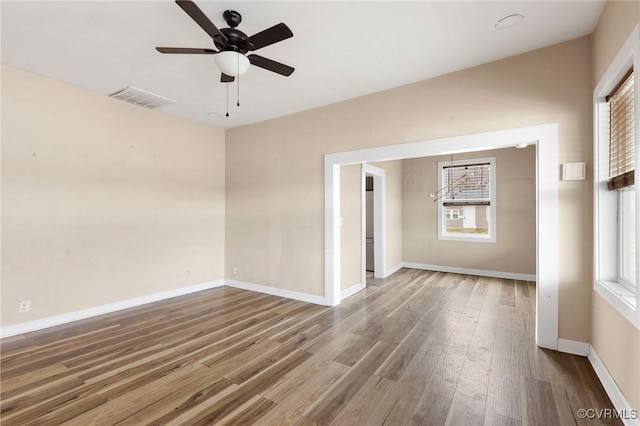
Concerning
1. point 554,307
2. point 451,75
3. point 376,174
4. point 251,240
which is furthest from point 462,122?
point 251,240

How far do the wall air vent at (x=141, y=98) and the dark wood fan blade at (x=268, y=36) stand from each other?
2.34 metres

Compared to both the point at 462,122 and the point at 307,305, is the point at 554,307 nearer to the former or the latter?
the point at 462,122

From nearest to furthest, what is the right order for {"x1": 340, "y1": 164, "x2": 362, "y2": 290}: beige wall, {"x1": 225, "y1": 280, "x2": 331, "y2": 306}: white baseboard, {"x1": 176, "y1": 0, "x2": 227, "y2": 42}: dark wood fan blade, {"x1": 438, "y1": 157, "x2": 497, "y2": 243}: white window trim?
{"x1": 176, "y1": 0, "x2": 227, "y2": 42}: dark wood fan blade → {"x1": 225, "y1": 280, "x2": 331, "y2": 306}: white baseboard → {"x1": 340, "y1": 164, "x2": 362, "y2": 290}: beige wall → {"x1": 438, "y1": 157, "x2": 497, "y2": 243}: white window trim

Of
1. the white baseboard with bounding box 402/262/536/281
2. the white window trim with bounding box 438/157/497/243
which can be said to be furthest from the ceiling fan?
the white baseboard with bounding box 402/262/536/281

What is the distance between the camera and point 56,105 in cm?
342

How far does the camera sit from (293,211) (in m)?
4.56

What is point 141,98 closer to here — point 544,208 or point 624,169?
point 544,208

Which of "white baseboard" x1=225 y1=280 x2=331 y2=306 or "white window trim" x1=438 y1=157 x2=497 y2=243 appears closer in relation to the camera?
"white baseboard" x1=225 y1=280 x2=331 y2=306

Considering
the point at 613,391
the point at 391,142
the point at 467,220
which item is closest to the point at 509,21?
the point at 391,142

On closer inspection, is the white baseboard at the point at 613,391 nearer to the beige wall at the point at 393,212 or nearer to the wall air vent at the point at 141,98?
the beige wall at the point at 393,212

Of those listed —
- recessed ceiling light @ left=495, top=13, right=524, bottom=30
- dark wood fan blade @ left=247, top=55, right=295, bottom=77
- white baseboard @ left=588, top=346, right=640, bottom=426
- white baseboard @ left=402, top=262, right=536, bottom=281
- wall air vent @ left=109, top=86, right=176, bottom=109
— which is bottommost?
white baseboard @ left=402, top=262, right=536, bottom=281

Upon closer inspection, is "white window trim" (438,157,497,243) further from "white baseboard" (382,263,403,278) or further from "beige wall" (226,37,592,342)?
"beige wall" (226,37,592,342)

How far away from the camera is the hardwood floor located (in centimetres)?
190

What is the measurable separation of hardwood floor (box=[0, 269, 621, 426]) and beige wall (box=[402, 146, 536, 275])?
86.4 inches
